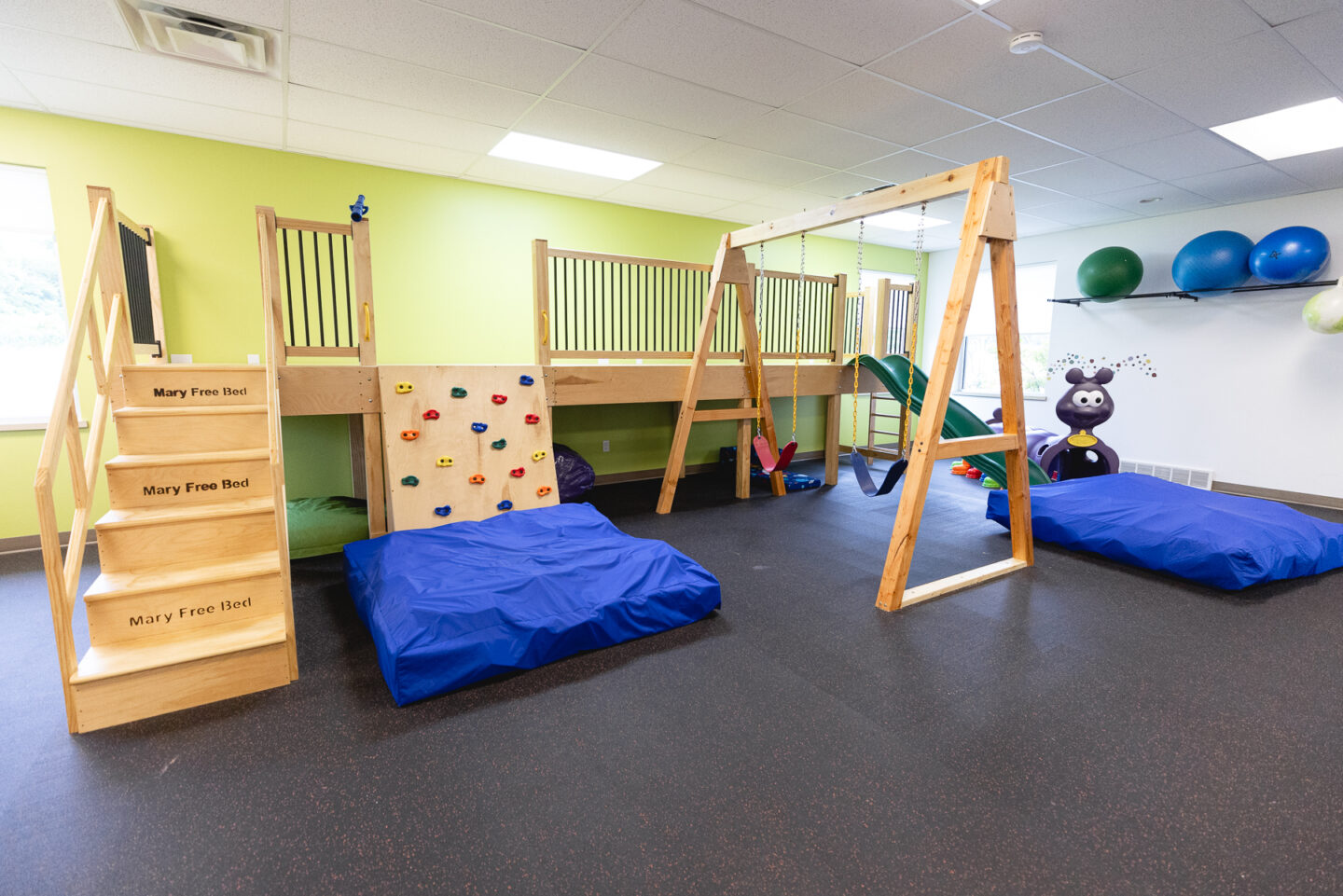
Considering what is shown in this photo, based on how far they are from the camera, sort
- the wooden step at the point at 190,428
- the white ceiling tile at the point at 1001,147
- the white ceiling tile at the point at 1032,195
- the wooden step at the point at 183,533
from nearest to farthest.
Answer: the wooden step at the point at 183,533, the wooden step at the point at 190,428, the white ceiling tile at the point at 1001,147, the white ceiling tile at the point at 1032,195

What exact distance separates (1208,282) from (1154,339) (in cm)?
80

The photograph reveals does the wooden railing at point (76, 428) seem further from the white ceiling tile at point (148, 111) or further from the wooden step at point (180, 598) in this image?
the white ceiling tile at point (148, 111)

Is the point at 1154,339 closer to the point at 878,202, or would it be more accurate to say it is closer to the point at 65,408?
the point at 878,202

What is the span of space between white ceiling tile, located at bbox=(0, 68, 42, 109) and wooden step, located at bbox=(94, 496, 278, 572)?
2627 millimetres

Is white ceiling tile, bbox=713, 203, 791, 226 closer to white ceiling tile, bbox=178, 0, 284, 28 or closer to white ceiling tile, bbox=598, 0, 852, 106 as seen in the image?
white ceiling tile, bbox=598, 0, 852, 106

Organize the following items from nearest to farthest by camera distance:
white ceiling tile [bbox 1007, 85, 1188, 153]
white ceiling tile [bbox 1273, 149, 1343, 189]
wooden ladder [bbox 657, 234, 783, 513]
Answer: white ceiling tile [bbox 1007, 85, 1188, 153], white ceiling tile [bbox 1273, 149, 1343, 189], wooden ladder [bbox 657, 234, 783, 513]

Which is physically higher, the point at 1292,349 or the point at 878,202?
the point at 878,202

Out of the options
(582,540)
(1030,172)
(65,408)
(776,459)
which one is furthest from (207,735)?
(1030,172)

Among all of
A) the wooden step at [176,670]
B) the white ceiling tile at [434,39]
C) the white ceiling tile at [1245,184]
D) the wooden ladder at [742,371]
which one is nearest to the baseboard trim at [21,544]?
the wooden step at [176,670]

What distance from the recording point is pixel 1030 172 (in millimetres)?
4727

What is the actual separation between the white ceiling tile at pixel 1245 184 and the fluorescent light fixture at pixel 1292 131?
35 cm

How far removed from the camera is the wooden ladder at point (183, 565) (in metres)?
2.07

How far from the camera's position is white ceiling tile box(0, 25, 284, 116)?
2820 mm

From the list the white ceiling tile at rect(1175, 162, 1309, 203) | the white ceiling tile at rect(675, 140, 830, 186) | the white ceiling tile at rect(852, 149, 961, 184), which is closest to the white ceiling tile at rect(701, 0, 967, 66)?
the white ceiling tile at rect(675, 140, 830, 186)
